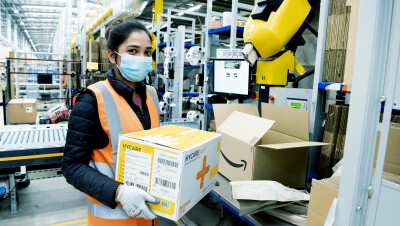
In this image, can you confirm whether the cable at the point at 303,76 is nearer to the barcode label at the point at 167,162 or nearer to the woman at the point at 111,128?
the woman at the point at 111,128

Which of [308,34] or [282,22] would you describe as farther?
[308,34]

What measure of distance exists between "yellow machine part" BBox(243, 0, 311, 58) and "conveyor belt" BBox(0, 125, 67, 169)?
2.40m

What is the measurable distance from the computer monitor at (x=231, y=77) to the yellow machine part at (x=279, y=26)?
64cm

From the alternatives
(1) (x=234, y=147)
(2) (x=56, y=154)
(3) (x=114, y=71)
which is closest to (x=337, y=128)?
(1) (x=234, y=147)

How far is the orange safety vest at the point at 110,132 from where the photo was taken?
131 cm

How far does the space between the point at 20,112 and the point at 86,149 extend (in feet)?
21.3

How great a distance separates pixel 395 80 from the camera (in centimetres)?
82

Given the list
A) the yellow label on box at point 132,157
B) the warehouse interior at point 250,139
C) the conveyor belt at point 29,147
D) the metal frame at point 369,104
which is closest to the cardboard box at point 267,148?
the warehouse interior at point 250,139

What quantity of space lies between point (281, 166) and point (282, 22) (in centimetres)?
111

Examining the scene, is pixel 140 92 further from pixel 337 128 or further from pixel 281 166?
pixel 337 128

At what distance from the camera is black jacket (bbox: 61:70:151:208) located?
121 cm

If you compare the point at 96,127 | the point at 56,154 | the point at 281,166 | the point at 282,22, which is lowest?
the point at 56,154

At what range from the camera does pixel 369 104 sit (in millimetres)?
859

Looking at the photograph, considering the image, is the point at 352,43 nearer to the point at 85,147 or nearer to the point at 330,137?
the point at 330,137
